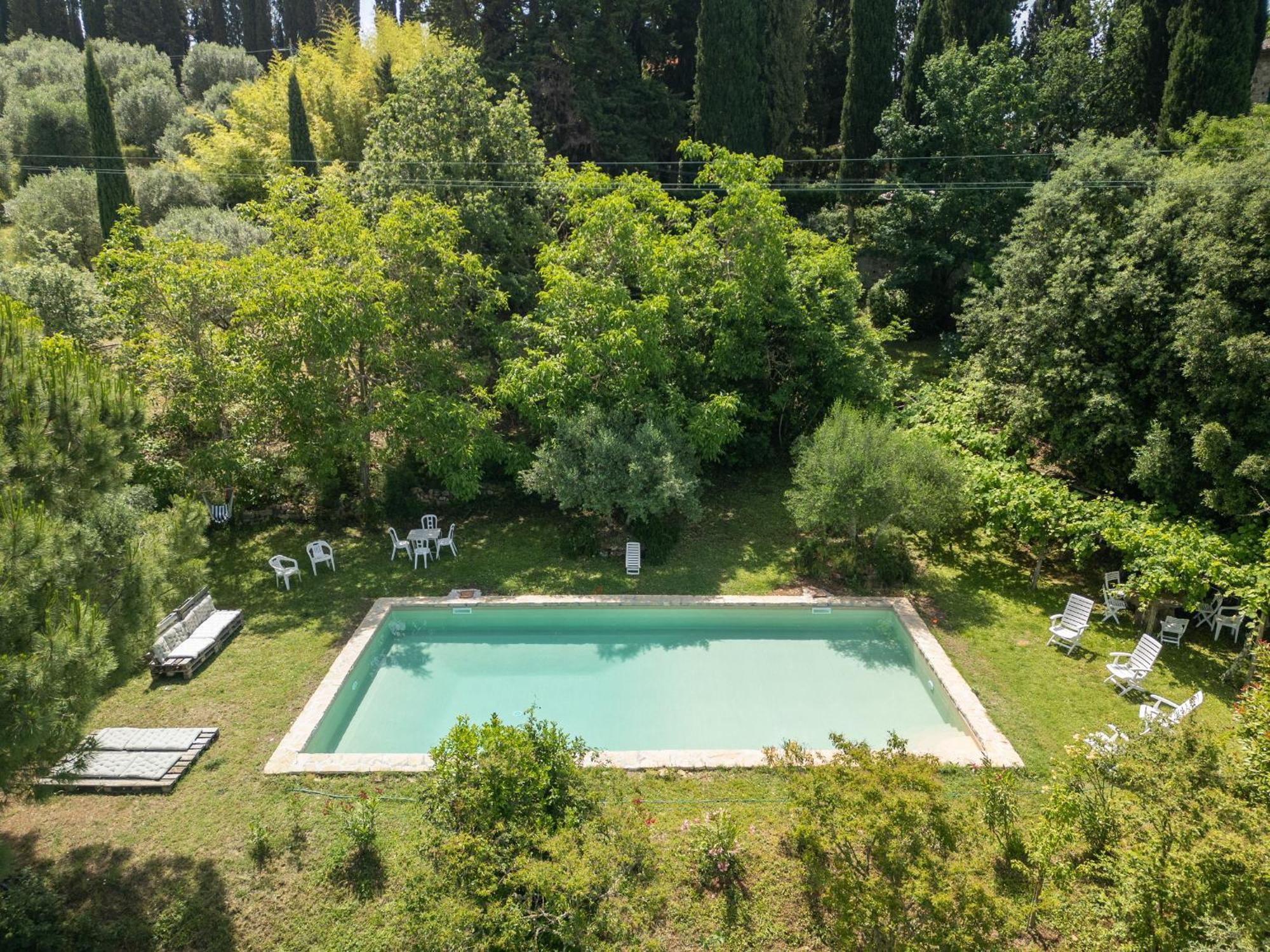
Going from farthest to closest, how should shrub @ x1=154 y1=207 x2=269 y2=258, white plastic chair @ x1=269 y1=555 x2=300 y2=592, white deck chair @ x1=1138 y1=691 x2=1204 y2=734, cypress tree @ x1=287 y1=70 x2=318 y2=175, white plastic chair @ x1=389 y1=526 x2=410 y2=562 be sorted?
cypress tree @ x1=287 y1=70 x2=318 y2=175
shrub @ x1=154 y1=207 x2=269 y2=258
white plastic chair @ x1=389 y1=526 x2=410 y2=562
white plastic chair @ x1=269 y1=555 x2=300 y2=592
white deck chair @ x1=1138 y1=691 x2=1204 y2=734

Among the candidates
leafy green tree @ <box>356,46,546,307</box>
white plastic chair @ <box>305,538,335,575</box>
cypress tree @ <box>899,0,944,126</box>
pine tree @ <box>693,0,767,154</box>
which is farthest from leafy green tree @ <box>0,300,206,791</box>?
cypress tree @ <box>899,0,944,126</box>

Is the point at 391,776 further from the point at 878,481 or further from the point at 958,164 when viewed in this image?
the point at 958,164

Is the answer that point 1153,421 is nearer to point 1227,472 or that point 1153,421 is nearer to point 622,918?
point 1227,472

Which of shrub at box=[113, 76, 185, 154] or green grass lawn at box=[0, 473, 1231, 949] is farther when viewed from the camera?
shrub at box=[113, 76, 185, 154]

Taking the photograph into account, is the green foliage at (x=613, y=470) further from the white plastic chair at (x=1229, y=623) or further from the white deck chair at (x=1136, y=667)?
the white plastic chair at (x=1229, y=623)

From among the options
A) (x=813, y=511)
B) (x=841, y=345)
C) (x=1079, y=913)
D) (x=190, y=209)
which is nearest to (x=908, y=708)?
(x=813, y=511)

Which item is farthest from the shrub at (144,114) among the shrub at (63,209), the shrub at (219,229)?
the shrub at (219,229)

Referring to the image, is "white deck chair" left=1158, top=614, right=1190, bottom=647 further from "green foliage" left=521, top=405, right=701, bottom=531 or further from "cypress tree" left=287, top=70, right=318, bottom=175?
"cypress tree" left=287, top=70, right=318, bottom=175

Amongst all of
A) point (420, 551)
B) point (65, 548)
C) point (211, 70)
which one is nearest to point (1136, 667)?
point (420, 551)
